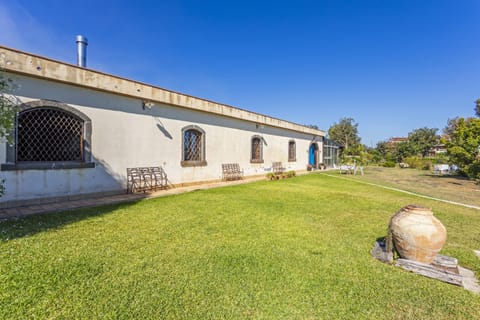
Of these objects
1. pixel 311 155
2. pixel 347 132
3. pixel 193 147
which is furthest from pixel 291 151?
pixel 347 132

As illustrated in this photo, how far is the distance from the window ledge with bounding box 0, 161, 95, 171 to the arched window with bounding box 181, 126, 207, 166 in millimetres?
3526

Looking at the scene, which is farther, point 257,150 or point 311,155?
point 311,155

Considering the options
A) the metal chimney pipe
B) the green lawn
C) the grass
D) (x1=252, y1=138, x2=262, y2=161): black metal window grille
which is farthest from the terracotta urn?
(x1=252, y1=138, x2=262, y2=161): black metal window grille

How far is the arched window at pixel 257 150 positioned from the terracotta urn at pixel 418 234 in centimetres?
1008

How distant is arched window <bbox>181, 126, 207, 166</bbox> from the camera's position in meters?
9.16

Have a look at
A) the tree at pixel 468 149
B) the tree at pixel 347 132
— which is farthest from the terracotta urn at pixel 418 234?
the tree at pixel 347 132

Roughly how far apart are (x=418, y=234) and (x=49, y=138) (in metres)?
7.86

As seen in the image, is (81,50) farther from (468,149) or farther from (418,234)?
(468,149)

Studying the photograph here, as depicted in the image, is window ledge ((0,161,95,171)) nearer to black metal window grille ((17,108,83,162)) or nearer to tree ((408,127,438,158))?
black metal window grille ((17,108,83,162))

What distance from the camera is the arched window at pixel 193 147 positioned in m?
9.16

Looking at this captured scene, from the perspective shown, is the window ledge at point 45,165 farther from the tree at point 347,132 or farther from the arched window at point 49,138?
the tree at point 347,132

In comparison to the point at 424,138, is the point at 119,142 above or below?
below

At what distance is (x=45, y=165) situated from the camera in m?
5.52

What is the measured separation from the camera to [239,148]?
11977 mm
